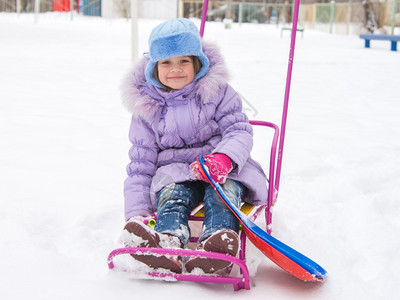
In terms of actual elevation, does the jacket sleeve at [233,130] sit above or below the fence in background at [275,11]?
below

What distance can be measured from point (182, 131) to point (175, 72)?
0.26 meters

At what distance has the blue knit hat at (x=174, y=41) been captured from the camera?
202cm

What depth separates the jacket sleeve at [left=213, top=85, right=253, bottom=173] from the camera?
6.54ft

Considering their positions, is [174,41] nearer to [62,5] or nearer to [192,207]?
[192,207]

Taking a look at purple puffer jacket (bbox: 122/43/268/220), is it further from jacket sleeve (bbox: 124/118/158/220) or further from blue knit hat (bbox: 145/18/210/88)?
blue knit hat (bbox: 145/18/210/88)

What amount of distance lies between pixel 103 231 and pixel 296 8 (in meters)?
1.36

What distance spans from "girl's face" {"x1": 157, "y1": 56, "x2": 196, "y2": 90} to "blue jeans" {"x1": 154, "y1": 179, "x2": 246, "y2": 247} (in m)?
0.43

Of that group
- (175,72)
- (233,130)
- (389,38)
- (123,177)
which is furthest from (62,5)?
(233,130)

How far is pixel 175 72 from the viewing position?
6.89ft

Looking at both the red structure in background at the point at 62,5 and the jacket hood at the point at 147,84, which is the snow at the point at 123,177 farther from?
the red structure in background at the point at 62,5

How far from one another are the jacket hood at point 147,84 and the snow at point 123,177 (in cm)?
58

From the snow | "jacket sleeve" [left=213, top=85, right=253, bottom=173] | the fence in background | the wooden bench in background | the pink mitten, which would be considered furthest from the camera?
the fence in background

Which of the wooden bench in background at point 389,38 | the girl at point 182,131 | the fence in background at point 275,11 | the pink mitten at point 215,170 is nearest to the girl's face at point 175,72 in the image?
the girl at point 182,131

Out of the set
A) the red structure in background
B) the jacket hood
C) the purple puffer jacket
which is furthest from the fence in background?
the purple puffer jacket
